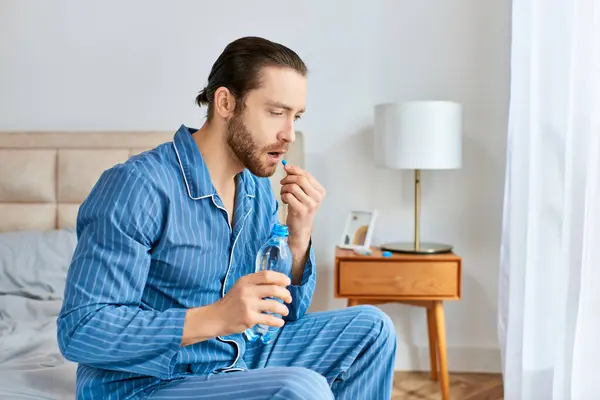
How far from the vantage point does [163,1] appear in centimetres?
317

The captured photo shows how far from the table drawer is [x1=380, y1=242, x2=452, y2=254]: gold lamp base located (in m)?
0.07

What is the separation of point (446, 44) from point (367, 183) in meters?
0.69

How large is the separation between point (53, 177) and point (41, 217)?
0.57ft

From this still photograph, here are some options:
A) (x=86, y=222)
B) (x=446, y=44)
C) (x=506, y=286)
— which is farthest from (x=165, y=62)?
(x=86, y=222)

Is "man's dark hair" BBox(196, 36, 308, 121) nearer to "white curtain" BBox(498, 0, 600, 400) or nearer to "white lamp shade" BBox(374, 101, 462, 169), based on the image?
"white curtain" BBox(498, 0, 600, 400)

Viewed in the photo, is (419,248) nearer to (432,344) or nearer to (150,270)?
(432,344)

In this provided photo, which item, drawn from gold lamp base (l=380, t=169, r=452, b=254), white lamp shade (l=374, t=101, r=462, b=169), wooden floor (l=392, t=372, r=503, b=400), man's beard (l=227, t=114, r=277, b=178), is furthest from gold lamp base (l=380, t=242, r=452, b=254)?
man's beard (l=227, t=114, r=277, b=178)

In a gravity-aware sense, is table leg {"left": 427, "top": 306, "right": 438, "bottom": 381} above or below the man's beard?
below

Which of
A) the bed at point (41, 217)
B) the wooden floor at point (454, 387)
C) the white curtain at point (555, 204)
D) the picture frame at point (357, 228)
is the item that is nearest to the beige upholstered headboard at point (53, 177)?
the bed at point (41, 217)

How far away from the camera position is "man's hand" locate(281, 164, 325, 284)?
5.27ft

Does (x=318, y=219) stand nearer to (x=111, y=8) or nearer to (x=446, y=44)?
(x=446, y=44)

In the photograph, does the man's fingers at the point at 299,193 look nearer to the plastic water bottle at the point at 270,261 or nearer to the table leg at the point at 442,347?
the plastic water bottle at the point at 270,261

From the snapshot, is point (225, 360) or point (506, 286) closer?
point (225, 360)

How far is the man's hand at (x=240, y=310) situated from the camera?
48.6 inches
